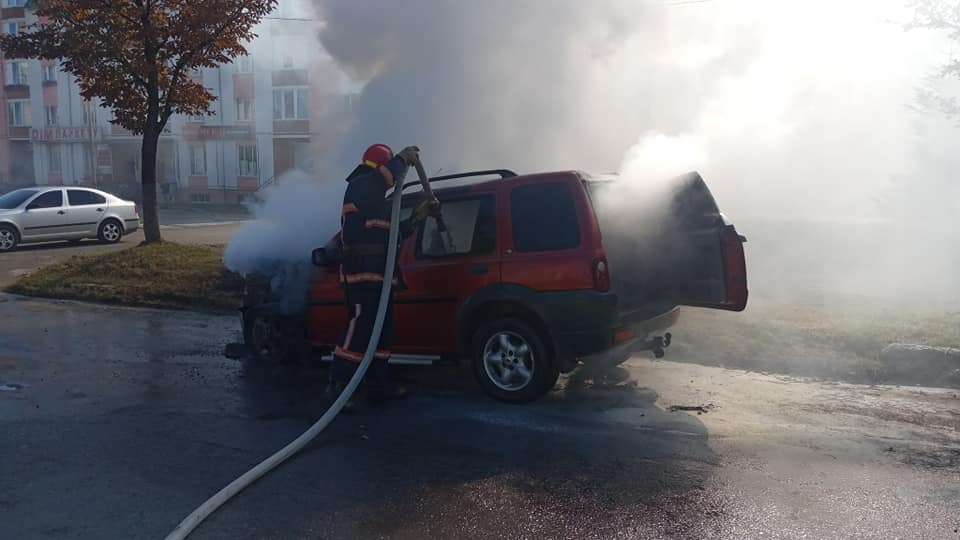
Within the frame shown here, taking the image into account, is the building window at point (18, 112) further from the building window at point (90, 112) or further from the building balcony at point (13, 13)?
the building window at point (90, 112)

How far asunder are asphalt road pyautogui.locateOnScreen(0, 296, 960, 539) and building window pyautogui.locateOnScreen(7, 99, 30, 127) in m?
46.8

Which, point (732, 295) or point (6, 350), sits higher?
point (732, 295)

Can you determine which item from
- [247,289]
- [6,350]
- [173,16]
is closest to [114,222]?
[173,16]

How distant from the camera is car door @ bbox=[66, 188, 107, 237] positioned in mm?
17438

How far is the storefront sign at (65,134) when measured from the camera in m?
43.2

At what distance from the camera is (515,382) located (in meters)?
5.79

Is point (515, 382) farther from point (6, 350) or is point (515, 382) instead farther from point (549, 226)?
point (6, 350)

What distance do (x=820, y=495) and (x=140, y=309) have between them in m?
8.62

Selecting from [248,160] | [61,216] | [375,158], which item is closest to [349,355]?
[375,158]

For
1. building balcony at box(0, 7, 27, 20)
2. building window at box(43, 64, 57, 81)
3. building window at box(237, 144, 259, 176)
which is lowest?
building window at box(237, 144, 259, 176)

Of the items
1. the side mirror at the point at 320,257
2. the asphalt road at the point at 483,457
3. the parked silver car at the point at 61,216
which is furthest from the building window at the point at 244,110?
the side mirror at the point at 320,257

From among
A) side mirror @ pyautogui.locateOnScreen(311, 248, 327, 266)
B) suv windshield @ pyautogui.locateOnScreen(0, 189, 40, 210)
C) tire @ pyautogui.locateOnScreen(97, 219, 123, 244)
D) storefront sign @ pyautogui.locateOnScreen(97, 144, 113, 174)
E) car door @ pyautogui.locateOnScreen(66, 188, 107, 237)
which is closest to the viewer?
side mirror @ pyautogui.locateOnScreen(311, 248, 327, 266)

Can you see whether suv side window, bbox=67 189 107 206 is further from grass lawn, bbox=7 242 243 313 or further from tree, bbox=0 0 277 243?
grass lawn, bbox=7 242 243 313

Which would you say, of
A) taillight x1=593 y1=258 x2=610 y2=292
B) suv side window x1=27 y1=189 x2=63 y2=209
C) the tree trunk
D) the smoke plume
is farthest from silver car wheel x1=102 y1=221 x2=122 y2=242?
taillight x1=593 y1=258 x2=610 y2=292
